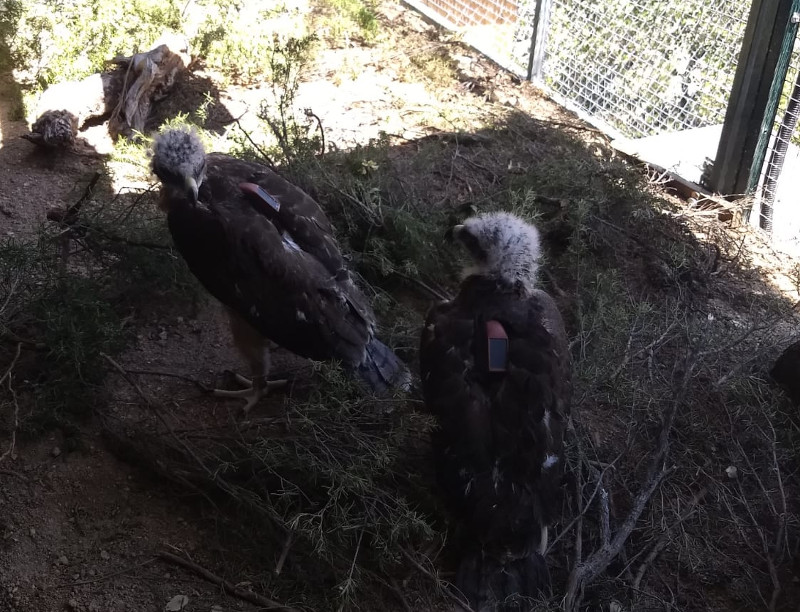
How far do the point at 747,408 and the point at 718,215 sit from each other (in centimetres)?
237

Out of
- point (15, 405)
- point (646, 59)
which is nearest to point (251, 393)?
point (15, 405)

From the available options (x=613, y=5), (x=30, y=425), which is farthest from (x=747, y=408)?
(x=613, y=5)

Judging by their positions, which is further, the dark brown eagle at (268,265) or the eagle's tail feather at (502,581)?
the dark brown eagle at (268,265)

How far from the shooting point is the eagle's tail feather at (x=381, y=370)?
3.70 m

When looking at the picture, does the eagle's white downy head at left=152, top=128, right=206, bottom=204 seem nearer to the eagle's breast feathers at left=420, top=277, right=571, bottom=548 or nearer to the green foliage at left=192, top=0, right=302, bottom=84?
the eagle's breast feathers at left=420, top=277, right=571, bottom=548

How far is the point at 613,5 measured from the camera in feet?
22.2

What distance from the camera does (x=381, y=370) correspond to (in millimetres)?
3783

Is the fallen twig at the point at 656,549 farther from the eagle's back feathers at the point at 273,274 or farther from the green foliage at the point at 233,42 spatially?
the green foliage at the point at 233,42

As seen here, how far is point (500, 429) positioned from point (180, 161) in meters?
2.14

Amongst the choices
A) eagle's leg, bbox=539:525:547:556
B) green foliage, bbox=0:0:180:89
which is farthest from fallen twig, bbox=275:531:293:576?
green foliage, bbox=0:0:180:89

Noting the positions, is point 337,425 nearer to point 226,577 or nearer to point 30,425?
point 226,577

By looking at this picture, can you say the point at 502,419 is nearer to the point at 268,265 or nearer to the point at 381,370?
the point at 381,370

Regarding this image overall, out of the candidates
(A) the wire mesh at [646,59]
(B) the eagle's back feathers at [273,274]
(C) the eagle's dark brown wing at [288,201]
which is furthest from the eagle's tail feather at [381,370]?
(A) the wire mesh at [646,59]

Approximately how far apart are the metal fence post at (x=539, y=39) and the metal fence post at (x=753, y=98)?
249cm
